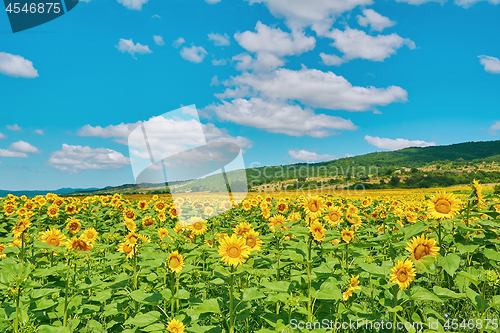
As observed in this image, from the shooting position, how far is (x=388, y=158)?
110125mm

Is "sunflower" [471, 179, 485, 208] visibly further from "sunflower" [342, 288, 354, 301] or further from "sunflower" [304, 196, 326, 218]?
"sunflower" [342, 288, 354, 301]

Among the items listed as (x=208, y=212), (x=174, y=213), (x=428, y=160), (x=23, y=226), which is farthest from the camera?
(x=428, y=160)

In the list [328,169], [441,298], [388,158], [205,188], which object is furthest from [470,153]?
[441,298]

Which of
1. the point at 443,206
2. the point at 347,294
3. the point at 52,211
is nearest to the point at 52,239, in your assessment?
the point at 347,294

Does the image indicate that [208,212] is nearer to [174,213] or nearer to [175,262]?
[174,213]

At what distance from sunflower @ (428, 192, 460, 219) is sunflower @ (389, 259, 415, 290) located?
1.06 m

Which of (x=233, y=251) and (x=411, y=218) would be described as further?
(x=411, y=218)

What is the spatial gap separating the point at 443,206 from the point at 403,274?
1292 mm

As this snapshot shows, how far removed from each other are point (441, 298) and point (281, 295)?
1.73 m

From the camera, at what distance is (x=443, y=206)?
3510 millimetres

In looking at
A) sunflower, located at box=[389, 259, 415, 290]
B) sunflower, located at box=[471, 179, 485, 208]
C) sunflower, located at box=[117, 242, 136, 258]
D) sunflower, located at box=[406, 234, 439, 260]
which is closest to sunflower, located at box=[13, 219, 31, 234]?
sunflower, located at box=[117, 242, 136, 258]

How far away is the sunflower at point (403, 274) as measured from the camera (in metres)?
2.77

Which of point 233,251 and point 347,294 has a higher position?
point 233,251

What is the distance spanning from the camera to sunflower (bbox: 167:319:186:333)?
2731 millimetres
